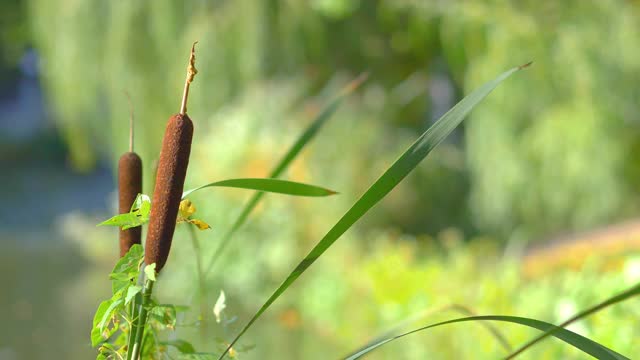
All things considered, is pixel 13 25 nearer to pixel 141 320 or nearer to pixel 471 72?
pixel 471 72

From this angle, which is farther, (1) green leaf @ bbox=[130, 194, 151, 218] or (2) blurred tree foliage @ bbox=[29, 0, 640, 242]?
(2) blurred tree foliage @ bbox=[29, 0, 640, 242]

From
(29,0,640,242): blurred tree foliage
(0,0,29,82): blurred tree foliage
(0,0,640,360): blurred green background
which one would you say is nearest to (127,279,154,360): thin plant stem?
(0,0,640,360): blurred green background

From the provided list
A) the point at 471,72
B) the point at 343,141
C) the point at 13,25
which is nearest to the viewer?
the point at 471,72

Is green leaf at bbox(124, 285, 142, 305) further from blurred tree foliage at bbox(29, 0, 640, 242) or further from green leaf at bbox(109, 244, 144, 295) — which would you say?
blurred tree foliage at bbox(29, 0, 640, 242)

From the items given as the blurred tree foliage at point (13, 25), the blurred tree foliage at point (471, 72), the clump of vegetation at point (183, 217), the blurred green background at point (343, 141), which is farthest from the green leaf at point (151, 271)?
the blurred tree foliage at point (13, 25)

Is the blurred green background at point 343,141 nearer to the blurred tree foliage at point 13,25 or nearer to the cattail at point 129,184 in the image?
the cattail at point 129,184

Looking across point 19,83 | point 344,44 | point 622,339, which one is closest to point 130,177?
point 622,339

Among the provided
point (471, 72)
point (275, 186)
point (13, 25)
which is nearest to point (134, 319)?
point (275, 186)
